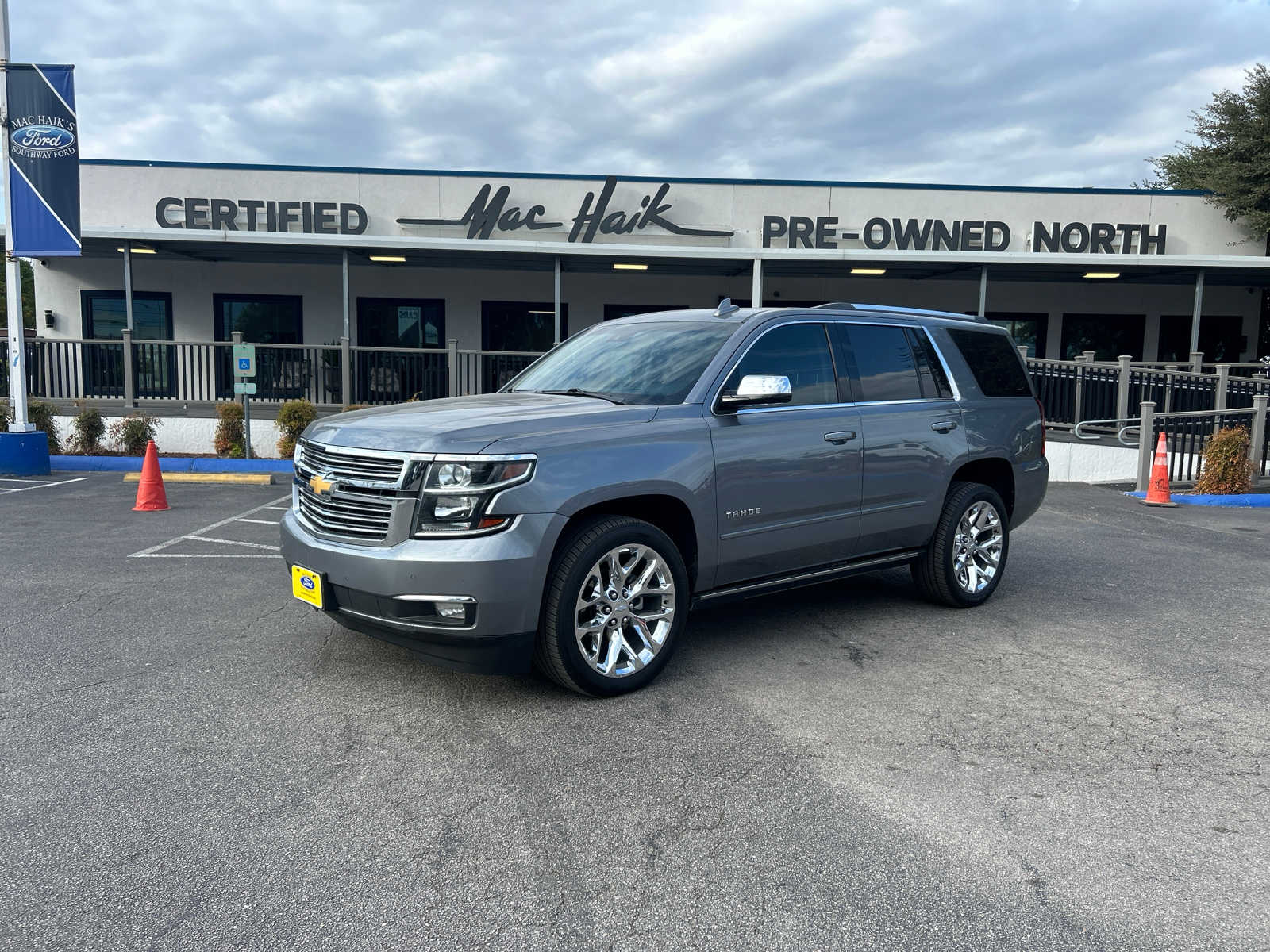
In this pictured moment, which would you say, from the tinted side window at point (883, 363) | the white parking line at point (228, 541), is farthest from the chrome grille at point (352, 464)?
the white parking line at point (228, 541)

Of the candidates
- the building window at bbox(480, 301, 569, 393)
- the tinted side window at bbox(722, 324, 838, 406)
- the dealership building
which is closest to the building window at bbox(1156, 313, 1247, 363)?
the dealership building

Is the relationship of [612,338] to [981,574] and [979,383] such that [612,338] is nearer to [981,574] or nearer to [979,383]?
[979,383]

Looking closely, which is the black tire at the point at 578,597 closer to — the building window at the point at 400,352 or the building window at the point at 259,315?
the building window at the point at 400,352

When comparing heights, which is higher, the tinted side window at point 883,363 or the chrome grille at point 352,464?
the tinted side window at point 883,363

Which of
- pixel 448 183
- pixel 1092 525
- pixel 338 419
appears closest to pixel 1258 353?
pixel 1092 525

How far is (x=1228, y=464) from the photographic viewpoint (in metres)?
12.1

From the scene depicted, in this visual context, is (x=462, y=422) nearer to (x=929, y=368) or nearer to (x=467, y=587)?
(x=467, y=587)

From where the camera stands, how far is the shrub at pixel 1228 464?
12.0 metres

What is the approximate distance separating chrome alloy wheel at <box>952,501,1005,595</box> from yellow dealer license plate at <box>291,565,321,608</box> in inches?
152

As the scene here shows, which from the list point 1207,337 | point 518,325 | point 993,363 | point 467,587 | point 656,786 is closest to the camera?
point 656,786

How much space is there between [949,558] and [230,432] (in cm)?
1105

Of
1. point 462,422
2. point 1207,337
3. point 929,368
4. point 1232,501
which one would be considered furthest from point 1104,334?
point 462,422

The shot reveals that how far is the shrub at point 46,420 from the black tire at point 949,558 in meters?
12.4

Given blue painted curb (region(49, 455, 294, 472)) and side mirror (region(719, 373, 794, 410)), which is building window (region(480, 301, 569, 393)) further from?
side mirror (region(719, 373, 794, 410))
